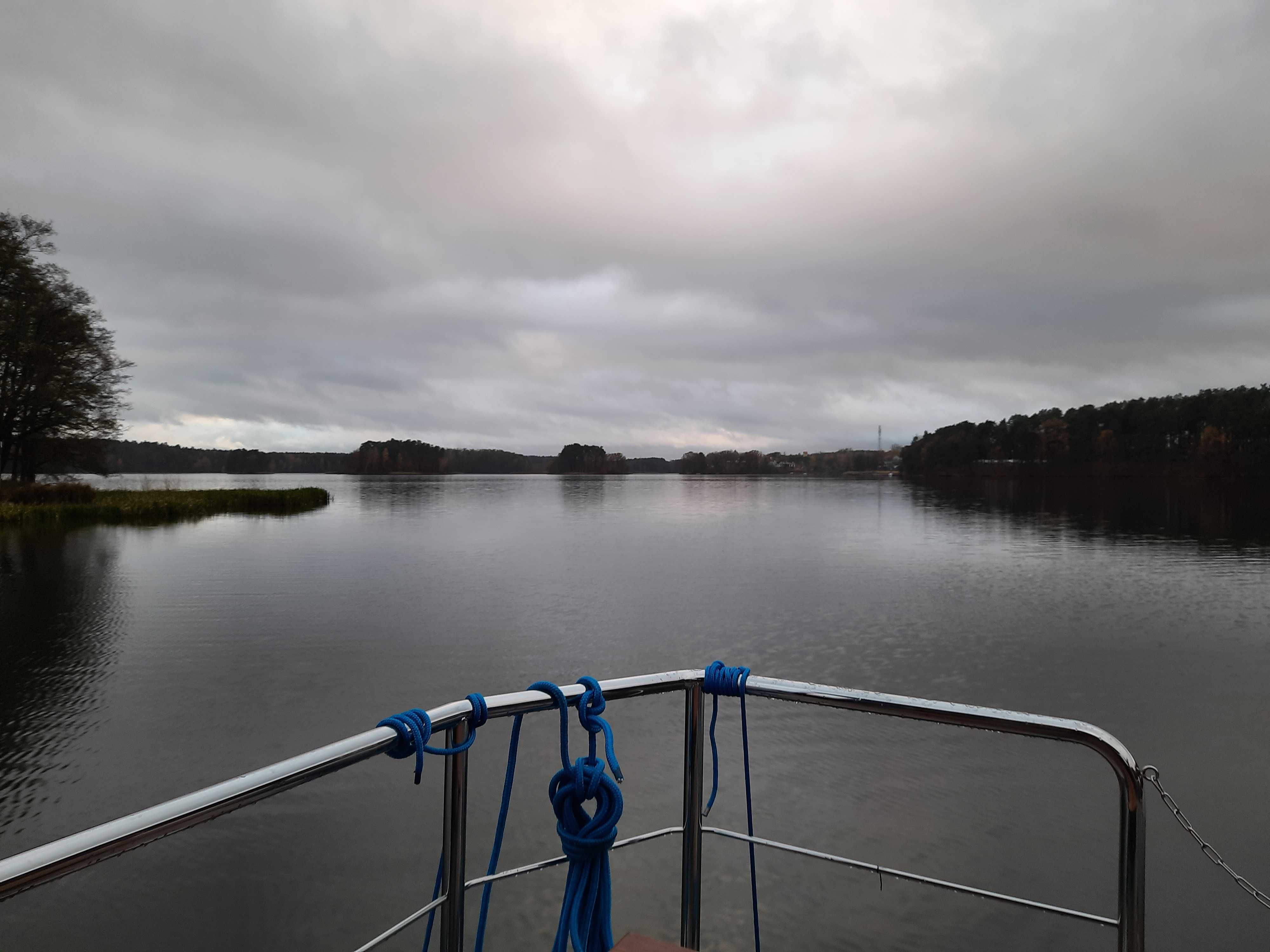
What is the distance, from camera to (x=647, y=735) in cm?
831

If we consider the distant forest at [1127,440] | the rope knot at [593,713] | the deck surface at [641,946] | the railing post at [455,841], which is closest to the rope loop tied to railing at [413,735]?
the railing post at [455,841]

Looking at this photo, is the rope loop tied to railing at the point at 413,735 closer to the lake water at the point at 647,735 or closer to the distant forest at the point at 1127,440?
the lake water at the point at 647,735

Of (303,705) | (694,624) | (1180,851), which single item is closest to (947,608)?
(694,624)

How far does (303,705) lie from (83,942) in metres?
4.66

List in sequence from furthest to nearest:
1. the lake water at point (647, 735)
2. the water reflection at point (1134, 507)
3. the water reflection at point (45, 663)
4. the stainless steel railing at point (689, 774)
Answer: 1. the water reflection at point (1134, 507)
2. the water reflection at point (45, 663)
3. the lake water at point (647, 735)
4. the stainless steel railing at point (689, 774)

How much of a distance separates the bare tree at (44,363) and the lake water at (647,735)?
51.9 feet

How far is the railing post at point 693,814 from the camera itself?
2.17m

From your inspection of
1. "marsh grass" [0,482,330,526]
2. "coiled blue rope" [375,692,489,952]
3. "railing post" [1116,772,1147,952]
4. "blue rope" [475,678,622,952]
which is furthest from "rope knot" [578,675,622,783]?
"marsh grass" [0,482,330,526]

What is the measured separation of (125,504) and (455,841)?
131 feet

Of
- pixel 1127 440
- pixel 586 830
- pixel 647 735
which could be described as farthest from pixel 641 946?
pixel 1127 440

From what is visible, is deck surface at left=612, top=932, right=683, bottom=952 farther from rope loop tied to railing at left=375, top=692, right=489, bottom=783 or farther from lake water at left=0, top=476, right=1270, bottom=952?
lake water at left=0, top=476, right=1270, bottom=952

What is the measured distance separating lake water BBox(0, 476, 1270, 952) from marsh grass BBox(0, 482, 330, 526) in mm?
10902

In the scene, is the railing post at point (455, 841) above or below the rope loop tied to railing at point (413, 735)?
below

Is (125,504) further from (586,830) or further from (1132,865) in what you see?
(1132,865)
